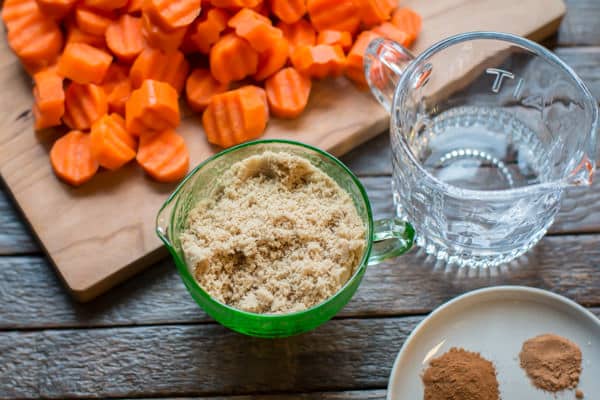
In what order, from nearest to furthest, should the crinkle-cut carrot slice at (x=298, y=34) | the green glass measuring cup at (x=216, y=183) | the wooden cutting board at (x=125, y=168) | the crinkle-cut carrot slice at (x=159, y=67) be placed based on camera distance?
the green glass measuring cup at (x=216, y=183) → the wooden cutting board at (x=125, y=168) → the crinkle-cut carrot slice at (x=159, y=67) → the crinkle-cut carrot slice at (x=298, y=34)

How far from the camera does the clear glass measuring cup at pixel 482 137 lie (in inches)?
53.5

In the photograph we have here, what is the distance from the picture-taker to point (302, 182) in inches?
54.9

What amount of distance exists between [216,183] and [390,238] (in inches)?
13.6

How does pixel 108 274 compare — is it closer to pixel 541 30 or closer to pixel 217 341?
pixel 217 341

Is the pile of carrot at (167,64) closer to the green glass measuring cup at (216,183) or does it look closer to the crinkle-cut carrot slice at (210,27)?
the crinkle-cut carrot slice at (210,27)

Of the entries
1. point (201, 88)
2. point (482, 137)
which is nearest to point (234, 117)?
point (201, 88)

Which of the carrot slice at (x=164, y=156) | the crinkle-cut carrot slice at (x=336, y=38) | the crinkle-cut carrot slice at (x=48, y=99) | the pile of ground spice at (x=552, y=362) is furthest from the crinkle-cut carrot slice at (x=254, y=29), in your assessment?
the pile of ground spice at (x=552, y=362)

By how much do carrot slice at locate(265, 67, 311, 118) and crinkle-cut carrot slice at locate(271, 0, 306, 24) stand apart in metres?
0.12

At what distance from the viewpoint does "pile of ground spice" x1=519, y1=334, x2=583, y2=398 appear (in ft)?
4.46

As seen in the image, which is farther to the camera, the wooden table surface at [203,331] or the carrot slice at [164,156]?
the carrot slice at [164,156]

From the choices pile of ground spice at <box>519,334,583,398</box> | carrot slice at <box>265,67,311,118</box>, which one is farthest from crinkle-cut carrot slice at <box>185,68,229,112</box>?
pile of ground spice at <box>519,334,583,398</box>

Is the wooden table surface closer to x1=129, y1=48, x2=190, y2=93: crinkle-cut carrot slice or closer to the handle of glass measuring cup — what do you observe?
the handle of glass measuring cup

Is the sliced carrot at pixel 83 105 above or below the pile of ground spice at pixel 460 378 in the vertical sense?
above

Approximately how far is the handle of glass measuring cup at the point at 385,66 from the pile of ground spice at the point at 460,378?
0.54m
